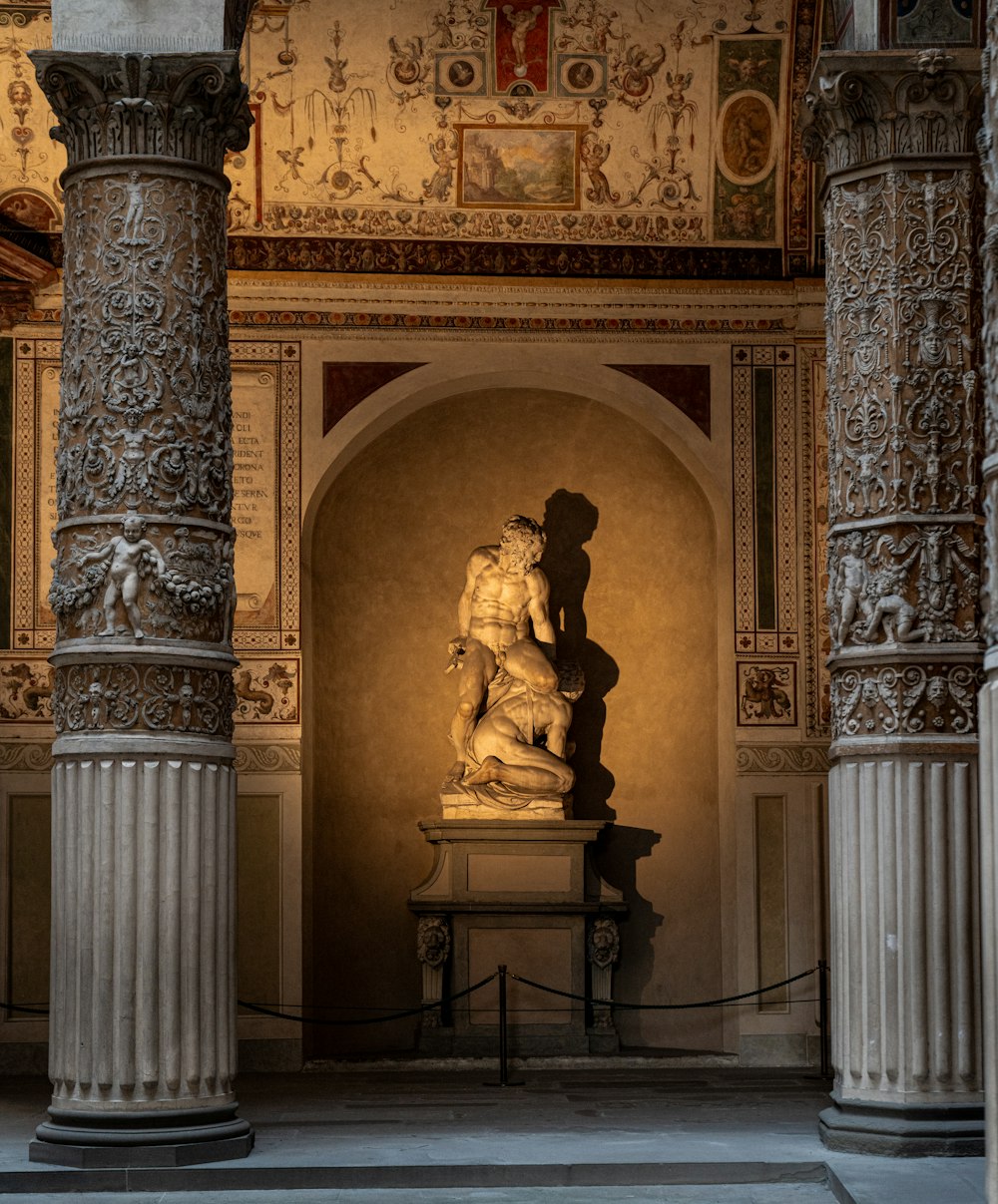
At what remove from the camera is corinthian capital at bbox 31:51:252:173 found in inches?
402

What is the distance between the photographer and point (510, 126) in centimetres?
1577

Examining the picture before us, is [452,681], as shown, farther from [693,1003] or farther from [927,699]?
[927,699]

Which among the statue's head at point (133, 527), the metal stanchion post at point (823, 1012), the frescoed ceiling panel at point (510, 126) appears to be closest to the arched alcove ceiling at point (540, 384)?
the frescoed ceiling panel at point (510, 126)

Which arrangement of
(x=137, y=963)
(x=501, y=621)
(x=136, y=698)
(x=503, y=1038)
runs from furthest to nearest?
(x=501, y=621), (x=503, y=1038), (x=136, y=698), (x=137, y=963)

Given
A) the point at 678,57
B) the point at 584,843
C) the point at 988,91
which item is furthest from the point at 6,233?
the point at 988,91

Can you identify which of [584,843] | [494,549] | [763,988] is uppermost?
[494,549]

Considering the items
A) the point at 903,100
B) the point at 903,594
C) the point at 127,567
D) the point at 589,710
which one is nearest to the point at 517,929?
the point at 589,710

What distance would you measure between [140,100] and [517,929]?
7.20 metres

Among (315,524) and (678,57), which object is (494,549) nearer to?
(315,524)

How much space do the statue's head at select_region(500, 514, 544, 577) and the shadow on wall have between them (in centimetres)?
92

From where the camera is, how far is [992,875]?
226 inches

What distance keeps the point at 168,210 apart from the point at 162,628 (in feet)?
6.91

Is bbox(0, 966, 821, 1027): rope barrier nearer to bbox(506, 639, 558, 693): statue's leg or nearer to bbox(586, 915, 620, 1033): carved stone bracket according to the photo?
bbox(586, 915, 620, 1033): carved stone bracket

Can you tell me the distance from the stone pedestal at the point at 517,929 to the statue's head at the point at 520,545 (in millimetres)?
1960
